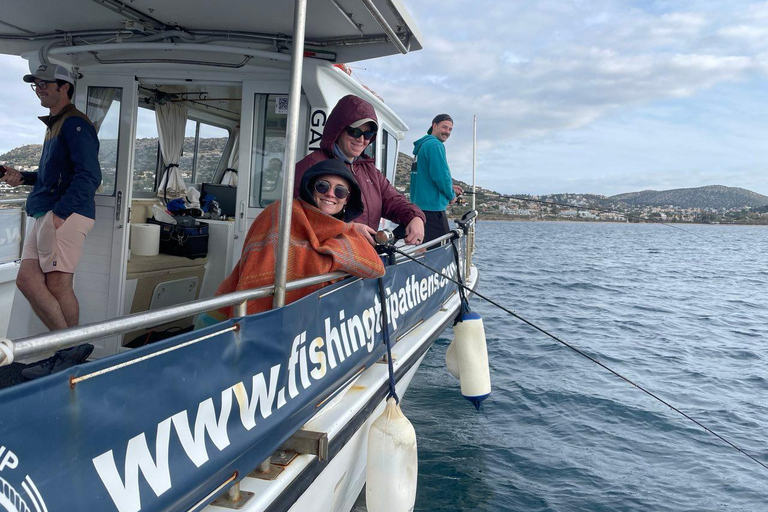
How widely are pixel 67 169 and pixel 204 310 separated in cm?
280

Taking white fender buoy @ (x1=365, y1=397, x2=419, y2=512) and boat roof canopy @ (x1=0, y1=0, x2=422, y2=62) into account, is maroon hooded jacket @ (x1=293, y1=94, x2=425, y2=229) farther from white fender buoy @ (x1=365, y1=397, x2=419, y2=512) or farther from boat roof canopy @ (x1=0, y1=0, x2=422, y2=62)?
white fender buoy @ (x1=365, y1=397, x2=419, y2=512)

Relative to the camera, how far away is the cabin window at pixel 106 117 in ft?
15.9

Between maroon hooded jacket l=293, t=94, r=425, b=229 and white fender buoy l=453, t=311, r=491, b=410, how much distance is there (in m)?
1.21

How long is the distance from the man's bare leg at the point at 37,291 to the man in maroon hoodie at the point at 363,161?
2.03 m

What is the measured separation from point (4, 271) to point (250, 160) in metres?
2.29

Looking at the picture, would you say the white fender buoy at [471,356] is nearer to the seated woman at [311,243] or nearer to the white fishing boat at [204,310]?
the white fishing boat at [204,310]

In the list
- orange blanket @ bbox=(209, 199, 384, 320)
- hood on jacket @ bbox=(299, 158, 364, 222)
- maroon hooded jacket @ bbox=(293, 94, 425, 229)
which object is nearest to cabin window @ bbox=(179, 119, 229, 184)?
maroon hooded jacket @ bbox=(293, 94, 425, 229)

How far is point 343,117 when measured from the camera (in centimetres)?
363

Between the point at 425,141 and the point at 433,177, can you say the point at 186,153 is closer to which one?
the point at 425,141

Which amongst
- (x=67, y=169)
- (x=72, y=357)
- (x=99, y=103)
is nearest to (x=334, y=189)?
(x=72, y=357)

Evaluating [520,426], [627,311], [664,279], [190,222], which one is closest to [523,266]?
[664,279]

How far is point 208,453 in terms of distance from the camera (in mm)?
1783

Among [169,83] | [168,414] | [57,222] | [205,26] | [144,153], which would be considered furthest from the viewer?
[144,153]

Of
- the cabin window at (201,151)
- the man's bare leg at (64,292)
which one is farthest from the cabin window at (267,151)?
the cabin window at (201,151)
